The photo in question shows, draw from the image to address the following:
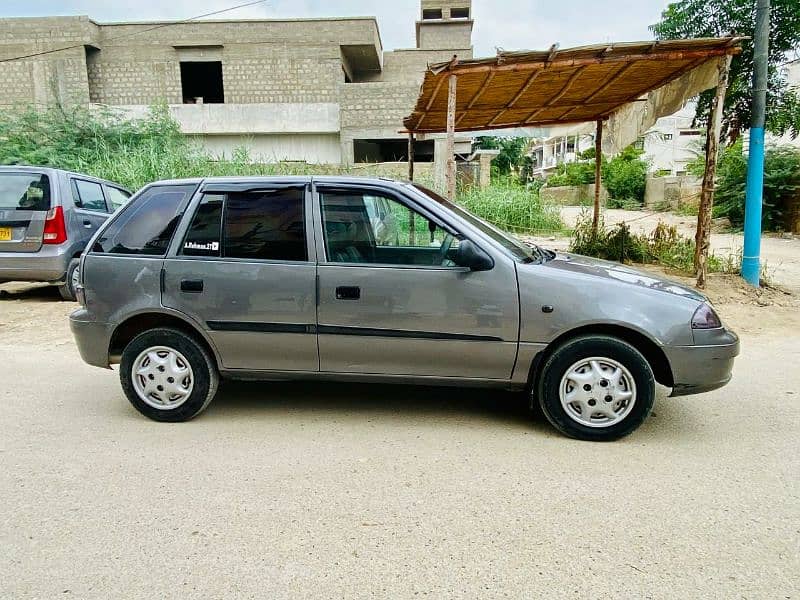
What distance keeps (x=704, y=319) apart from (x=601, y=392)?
80cm

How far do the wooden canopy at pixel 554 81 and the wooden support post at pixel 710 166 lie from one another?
368mm

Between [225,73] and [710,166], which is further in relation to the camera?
[225,73]

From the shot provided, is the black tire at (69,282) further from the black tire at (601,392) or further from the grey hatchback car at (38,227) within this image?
the black tire at (601,392)

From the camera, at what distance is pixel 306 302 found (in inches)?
152

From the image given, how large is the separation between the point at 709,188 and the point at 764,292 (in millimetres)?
1891

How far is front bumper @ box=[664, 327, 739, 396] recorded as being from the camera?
358 centimetres

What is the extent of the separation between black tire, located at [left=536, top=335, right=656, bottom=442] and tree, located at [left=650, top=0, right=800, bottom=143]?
8.16 m

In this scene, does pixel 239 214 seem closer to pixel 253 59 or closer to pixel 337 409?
pixel 337 409

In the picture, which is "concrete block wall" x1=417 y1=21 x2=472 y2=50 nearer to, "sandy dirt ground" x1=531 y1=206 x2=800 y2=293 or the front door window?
"sandy dirt ground" x1=531 y1=206 x2=800 y2=293

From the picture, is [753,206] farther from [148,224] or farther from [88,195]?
[88,195]

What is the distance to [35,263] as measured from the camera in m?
7.67

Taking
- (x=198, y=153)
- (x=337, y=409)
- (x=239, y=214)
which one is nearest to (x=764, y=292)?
(x=337, y=409)

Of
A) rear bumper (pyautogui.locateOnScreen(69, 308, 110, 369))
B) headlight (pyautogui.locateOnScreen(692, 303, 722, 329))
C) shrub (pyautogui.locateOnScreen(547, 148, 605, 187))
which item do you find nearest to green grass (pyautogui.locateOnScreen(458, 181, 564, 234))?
headlight (pyautogui.locateOnScreen(692, 303, 722, 329))

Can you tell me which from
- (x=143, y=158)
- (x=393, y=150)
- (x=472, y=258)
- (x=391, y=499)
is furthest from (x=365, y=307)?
(x=393, y=150)
